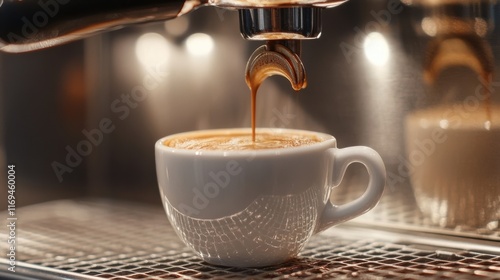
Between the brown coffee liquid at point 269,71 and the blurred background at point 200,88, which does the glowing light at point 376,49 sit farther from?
the brown coffee liquid at point 269,71

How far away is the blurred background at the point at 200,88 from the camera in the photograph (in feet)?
1.85

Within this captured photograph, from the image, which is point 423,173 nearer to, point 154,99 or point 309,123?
point 309,123

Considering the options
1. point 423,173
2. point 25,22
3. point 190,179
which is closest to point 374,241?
point 423,173

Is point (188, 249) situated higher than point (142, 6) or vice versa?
point (142, 6)

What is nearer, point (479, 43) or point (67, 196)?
point (479, 43)

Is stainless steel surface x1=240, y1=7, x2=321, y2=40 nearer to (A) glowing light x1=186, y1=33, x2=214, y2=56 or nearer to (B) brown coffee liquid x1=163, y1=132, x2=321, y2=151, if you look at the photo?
(B) brown coffee liquid x1=163, y1=132, x2=321, y2=151

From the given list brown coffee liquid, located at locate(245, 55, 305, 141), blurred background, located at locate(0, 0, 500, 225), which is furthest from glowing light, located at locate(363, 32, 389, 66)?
brown coffee liquid, located at locate(245, 55, 305, 141)

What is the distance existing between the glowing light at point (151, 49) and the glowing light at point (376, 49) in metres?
0.20

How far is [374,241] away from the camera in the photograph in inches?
22.5

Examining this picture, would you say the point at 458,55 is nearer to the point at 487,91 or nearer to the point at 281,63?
the point at 487,91

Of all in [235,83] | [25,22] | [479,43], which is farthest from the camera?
[235,83]

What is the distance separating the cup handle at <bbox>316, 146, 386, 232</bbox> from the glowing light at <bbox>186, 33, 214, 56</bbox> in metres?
0.20

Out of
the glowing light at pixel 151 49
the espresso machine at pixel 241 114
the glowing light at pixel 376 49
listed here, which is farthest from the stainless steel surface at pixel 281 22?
→ the glowing light at pixel 151 49

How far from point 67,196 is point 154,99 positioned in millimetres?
133
